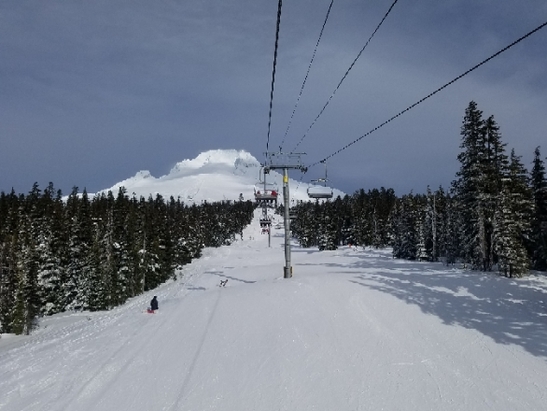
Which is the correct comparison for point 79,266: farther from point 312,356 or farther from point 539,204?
point 539,204

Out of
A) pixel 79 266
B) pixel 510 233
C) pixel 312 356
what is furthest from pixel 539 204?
pixel 79 266

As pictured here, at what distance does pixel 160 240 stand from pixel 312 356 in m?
49.4

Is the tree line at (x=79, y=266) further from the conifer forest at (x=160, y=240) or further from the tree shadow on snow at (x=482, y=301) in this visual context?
the tree shadow on snow at (x=482, y=301)

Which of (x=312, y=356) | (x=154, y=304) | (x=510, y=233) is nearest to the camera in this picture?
(x=312, y=356)

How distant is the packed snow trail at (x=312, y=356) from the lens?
383 inches

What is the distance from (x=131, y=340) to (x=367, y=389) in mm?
10465

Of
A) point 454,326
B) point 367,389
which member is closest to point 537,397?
point 367,389

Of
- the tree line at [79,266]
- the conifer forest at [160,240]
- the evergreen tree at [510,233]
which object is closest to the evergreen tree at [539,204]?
the conifer forest at [160,240]

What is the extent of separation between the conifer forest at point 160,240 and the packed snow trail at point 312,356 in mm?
11097

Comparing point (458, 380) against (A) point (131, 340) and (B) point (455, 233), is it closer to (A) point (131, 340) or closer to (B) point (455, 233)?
(A) point (131, 340)

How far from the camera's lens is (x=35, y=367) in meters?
14.1

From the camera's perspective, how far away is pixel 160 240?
57938 millimetres

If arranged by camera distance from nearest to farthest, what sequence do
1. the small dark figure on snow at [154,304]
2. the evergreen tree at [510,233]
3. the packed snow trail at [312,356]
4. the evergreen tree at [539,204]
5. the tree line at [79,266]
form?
1. the packed snow trail at [312,356]
2. the small dark figure on snow at [154,304]
3. the evergreen tree at [510,233]
4. the evergreen tree at [539,204]
5. the tree line at [79,266]

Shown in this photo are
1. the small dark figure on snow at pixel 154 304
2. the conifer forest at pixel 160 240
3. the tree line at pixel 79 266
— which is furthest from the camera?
the tree line at pixel 79 266
